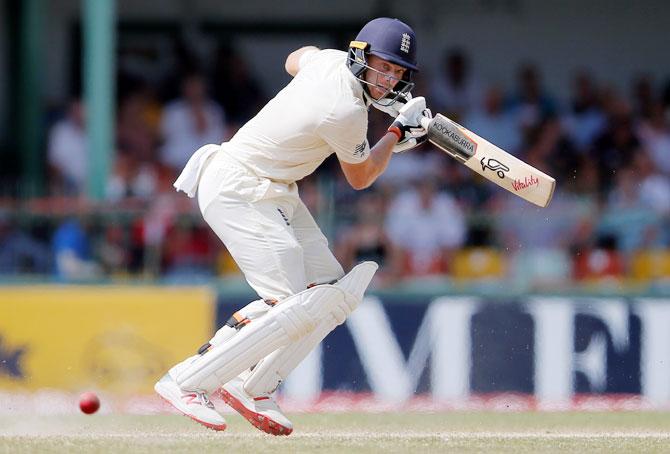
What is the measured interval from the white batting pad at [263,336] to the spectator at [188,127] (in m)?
5.17

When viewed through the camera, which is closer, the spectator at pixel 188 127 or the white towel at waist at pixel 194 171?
the white towel at waist at pixel 194 171

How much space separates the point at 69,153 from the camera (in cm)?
1118

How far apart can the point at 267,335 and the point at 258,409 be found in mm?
377

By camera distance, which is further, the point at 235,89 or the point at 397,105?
the point at 235,89

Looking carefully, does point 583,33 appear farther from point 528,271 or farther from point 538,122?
point 528,271

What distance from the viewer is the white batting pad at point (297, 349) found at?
623 centimetres

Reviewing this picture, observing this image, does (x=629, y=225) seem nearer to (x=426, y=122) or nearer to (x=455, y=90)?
(x=455, y=90)

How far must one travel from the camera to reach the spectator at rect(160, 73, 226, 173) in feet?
37.0

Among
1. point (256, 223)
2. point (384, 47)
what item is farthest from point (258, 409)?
point (384, 47)

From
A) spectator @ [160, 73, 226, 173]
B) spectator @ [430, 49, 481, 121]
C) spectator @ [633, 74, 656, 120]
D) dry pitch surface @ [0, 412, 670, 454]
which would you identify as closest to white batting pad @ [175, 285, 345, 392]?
dry pitch surface @ [0, 412, 670, 454]

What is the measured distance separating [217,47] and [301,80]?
669 cm

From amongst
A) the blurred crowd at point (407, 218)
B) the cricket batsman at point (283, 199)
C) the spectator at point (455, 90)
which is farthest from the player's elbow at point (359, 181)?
the spectator at point (455, 90)

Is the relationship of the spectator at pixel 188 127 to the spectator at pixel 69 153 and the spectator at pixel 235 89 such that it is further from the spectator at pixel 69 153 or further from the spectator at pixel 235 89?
the spectator at pixel 69 153

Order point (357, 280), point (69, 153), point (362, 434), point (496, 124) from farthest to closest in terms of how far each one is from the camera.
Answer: point (496, 124), point (69, 153), point (362, 434), point (357, 280)
